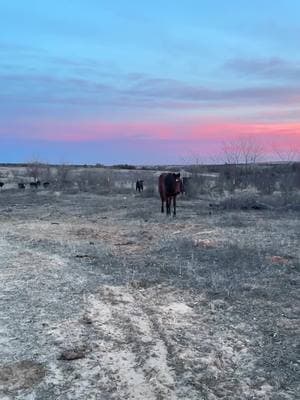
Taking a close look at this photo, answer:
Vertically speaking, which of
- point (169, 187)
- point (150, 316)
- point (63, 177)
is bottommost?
point (150, 316)

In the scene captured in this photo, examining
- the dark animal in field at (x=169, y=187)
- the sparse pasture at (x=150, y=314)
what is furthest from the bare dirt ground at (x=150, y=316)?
the dark animal in field at (x=169, y=187)

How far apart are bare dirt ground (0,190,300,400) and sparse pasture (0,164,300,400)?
2cm

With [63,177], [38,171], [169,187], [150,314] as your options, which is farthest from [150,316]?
[38,171]

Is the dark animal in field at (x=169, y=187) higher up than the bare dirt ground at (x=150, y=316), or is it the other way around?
the dark animal in field at (x=169, y=187)

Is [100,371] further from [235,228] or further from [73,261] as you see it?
[235,228]

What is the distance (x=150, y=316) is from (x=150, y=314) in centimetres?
9

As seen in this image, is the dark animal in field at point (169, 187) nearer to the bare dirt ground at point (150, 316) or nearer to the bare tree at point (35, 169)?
the bare dirt ground at point (150, 316)

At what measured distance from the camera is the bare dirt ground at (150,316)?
521 centimetres

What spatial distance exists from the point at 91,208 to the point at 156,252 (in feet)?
39.4

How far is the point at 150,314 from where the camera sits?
7.34 meters

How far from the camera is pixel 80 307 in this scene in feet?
25.3

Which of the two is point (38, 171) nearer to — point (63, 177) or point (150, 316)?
point (63, 177)

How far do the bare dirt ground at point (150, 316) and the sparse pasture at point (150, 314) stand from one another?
20mm

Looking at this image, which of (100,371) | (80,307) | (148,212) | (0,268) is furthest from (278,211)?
(100,371)
